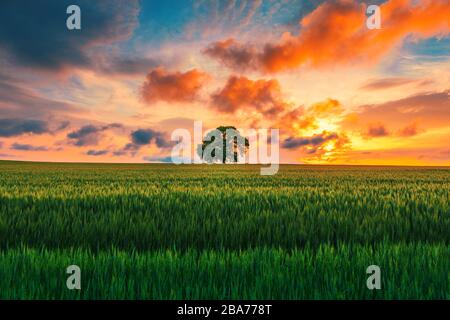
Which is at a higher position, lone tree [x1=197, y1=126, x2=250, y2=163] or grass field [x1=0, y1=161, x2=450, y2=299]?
lone tree [x1=197, y1=126, x2=250, y2=163]

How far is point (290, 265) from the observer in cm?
409

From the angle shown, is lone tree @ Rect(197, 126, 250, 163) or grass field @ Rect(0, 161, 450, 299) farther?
lone tree @ Rect(197, 126, 250, 163)

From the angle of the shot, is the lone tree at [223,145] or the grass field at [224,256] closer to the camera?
the grass field at [224,256]

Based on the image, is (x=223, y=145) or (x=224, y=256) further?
(x=223, y=145)

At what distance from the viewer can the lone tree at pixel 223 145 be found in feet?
307

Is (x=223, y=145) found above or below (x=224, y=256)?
above

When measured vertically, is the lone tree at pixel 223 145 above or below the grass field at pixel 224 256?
above

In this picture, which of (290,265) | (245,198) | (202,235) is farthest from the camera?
(245,198)

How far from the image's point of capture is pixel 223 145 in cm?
9500

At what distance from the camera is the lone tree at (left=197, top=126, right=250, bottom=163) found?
93.6 m

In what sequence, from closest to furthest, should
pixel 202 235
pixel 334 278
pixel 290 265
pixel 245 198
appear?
1. pixel 334 278
2. pixel 290 265
3. pixel 202 235
4. pixel 245 198

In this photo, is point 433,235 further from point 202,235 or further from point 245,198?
point 245,198
